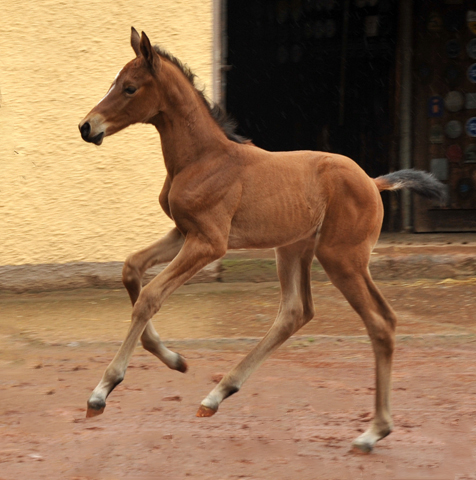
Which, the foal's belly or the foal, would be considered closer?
the foal

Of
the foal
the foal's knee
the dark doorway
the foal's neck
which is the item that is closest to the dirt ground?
the foal

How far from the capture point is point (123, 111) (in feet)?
12.9

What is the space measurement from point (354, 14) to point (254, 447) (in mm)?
7743

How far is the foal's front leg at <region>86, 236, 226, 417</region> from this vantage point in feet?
12.1

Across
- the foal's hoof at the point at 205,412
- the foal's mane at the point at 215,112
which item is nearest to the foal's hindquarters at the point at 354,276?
the foal's hoof at the point at 205,412

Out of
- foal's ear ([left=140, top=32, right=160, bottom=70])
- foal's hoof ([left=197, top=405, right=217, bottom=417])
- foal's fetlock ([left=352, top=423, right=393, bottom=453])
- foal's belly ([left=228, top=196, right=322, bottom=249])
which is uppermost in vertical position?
foal's ear ([left=140, top=32, right=160, bottom=70])

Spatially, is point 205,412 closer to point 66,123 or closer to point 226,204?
point 226,204

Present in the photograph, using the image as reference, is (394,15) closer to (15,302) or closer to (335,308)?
(335,308)

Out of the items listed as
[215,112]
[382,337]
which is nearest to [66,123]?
[215,112]

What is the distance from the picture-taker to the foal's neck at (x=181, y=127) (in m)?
4.05

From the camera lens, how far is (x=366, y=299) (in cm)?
399

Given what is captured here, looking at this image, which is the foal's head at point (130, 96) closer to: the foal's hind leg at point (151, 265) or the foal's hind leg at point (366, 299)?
the foal's hind leg at point (151, 265)

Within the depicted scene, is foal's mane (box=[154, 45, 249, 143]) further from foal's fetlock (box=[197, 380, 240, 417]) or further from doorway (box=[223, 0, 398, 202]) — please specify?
doorway (box=[223, 0, 398, 202])

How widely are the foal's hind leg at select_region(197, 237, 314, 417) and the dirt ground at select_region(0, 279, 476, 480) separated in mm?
309
